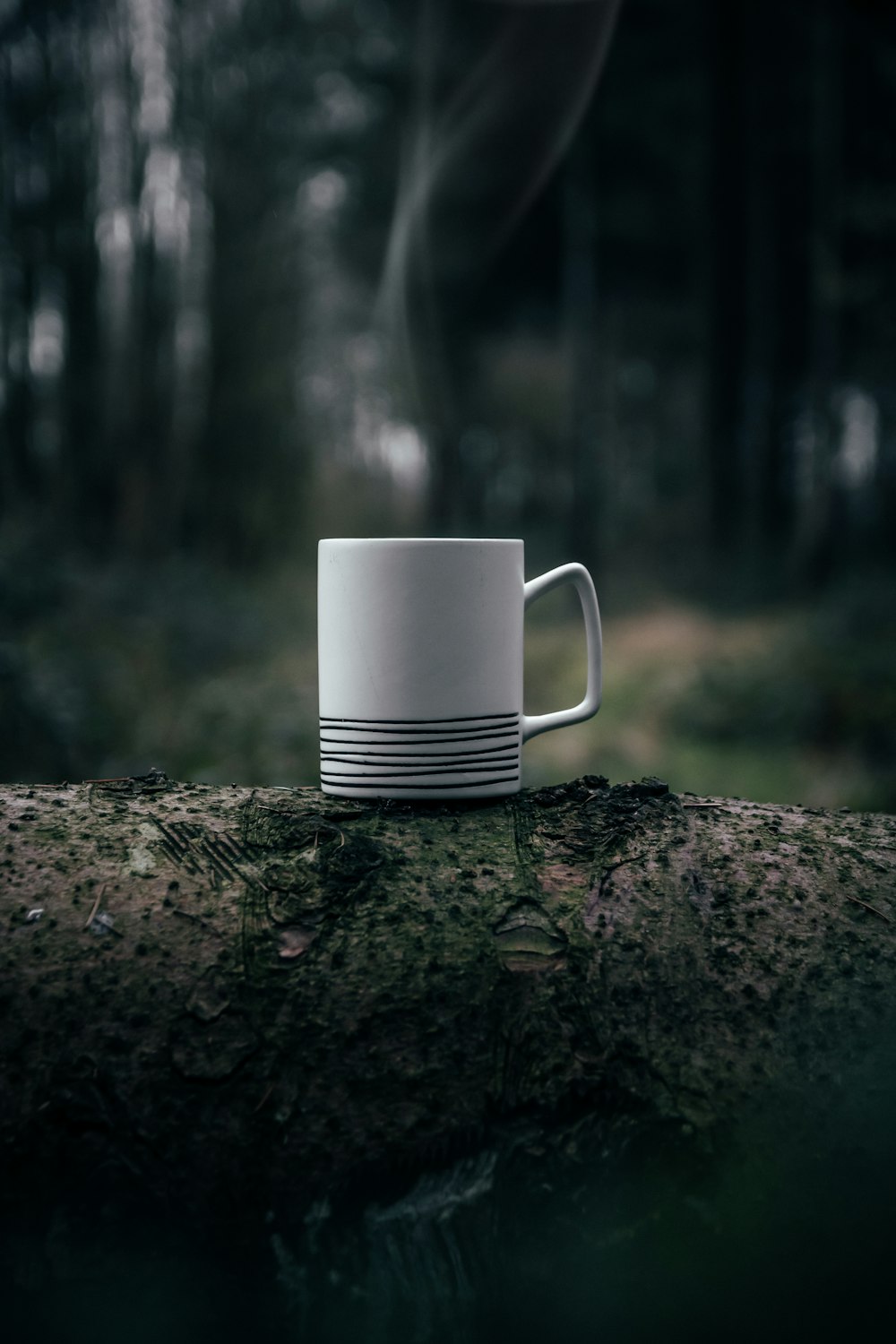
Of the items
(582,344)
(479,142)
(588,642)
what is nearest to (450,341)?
(582,344)

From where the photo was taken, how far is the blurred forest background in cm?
669

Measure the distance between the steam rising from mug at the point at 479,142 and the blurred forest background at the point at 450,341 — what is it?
4cm

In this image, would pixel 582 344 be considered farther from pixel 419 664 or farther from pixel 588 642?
pixel 419 664

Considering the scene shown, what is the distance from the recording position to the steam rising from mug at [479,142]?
5.71 m

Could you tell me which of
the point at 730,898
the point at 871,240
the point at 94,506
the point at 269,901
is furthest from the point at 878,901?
the point at 871,240

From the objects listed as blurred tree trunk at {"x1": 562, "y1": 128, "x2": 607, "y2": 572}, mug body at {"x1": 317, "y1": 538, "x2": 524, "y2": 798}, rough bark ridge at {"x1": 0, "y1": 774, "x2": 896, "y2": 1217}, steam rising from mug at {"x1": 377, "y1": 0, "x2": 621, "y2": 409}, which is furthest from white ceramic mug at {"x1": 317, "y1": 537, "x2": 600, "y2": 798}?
blurred tree trunk at {"x1": 562, "y1": 128, "x2": 607, "y2": 572}

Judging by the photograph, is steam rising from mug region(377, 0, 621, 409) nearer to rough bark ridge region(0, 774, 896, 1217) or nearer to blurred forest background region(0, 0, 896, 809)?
blurred forest background region(0, 0, 896, 809)

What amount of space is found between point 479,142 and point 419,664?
7.90m

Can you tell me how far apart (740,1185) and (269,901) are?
498mm

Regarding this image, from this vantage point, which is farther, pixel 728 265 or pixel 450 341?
pixel 728 265

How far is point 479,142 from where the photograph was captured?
323 inches

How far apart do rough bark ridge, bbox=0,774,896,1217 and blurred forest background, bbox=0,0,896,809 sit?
4483mm

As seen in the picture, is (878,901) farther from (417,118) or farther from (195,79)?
(195,79)

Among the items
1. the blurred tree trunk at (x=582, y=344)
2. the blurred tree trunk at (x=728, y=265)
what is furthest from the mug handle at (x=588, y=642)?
the blurred tree trunk at (x=728, y=265)
